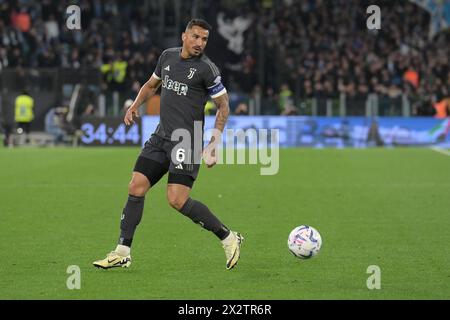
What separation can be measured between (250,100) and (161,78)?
24800 mm

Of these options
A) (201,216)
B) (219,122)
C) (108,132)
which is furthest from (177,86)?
(108,132)

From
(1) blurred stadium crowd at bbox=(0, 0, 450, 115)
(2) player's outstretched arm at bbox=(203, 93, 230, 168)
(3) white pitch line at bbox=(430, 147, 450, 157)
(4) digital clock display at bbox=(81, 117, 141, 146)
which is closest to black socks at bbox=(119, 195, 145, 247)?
(2) player's outstretched arm at bbox=(203, 93, 230, 168)

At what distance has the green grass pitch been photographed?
8.56 m

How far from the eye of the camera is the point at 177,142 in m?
9.52

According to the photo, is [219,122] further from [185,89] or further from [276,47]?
[276,47]

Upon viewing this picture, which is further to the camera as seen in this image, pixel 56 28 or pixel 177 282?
pixel 56 28

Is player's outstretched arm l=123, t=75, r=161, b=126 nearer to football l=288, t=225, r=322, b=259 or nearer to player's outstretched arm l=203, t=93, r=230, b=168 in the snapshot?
player's outstretched arm l=203, t=93, r=230, b=168

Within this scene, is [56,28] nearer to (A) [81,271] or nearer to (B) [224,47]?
(B) [224,47]

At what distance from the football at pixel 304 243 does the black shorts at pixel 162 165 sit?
3.61 ft

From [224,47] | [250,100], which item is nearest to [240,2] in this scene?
[224,47]

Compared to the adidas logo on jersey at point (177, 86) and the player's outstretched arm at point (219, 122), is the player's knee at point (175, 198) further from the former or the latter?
the adidas logo on jersey at point (177, 86)

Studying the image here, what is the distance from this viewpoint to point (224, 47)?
3672 centimetres

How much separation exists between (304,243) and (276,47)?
27938 mm

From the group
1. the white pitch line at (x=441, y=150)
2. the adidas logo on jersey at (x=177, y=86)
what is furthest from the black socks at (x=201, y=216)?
the white pitch line at (x=441, y=150)
